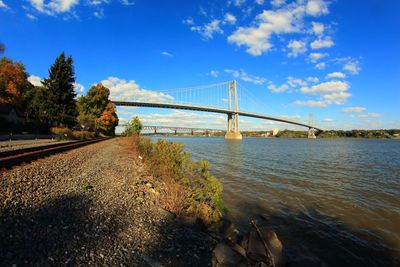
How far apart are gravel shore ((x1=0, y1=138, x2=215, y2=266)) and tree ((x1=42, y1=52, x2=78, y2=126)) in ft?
111

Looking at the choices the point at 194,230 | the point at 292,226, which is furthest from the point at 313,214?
the point at 194,230

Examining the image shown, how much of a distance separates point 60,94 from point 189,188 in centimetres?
Answer: 3680

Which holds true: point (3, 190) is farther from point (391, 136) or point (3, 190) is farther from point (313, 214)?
point (391, 136)

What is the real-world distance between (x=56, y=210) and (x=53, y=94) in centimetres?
3792

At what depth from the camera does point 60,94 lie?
38344mm

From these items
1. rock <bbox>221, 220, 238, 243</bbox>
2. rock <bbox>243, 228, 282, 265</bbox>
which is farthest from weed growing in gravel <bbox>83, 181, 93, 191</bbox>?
rock <bbox>243, 228, 282, 265</bbox>

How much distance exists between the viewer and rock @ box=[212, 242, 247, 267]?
420cm

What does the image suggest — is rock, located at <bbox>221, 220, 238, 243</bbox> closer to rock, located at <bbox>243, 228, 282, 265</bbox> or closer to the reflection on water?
rock, located at <bbox>243, 228, 282, 265</bbox>

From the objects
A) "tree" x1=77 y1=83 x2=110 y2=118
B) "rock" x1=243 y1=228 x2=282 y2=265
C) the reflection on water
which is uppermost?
"tree" x1=77 y1=83 x2=110 y2=118

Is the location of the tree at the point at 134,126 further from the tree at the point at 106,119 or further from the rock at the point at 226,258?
the rock at the point at 226,258

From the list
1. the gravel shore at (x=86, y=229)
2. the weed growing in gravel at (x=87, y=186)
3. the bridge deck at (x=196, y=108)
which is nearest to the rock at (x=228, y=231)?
the gravel shore at (x=86, y=229)

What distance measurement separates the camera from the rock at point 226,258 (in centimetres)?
420

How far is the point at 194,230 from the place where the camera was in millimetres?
5867

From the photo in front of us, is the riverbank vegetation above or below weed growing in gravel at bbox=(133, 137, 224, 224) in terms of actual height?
above
